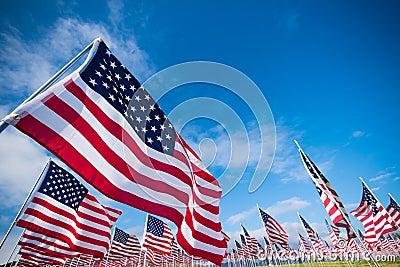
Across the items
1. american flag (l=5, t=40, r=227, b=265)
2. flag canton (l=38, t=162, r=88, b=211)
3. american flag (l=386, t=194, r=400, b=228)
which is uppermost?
american flag (l=386, t=194, r=400, b=228)

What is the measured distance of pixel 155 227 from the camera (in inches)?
902

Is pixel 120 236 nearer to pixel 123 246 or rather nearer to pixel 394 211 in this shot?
pixel 123 246

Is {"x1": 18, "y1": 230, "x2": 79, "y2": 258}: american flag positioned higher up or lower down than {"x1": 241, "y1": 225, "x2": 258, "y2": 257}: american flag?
lower down

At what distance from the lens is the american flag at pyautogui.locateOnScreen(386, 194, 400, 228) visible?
862 inches

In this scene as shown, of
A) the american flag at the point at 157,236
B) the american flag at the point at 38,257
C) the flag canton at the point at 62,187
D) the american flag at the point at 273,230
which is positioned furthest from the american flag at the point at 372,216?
the american flag at the point at 38,257

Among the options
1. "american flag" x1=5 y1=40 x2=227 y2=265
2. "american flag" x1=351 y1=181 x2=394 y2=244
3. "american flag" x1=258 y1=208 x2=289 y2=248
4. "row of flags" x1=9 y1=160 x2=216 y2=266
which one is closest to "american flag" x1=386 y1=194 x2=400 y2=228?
"american flag" x1=351 y1=181 x2=394 y2=244

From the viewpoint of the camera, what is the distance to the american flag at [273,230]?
83.4 ft

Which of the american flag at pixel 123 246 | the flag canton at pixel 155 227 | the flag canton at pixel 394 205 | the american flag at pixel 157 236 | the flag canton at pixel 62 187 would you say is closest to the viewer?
the flag canton at pixel 62 187

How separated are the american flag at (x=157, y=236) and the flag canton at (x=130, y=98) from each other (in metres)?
17.5

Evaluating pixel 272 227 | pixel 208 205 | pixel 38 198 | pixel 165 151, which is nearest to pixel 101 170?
pixel 165 151

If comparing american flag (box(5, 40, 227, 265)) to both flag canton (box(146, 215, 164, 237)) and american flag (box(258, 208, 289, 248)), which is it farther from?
american flag (box(258, 208, 289, 248))

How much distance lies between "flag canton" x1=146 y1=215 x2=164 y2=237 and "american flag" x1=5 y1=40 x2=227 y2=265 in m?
15.5

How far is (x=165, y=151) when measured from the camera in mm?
6953

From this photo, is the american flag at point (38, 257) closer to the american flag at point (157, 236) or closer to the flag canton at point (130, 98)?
the american flag at point (157, 236)
